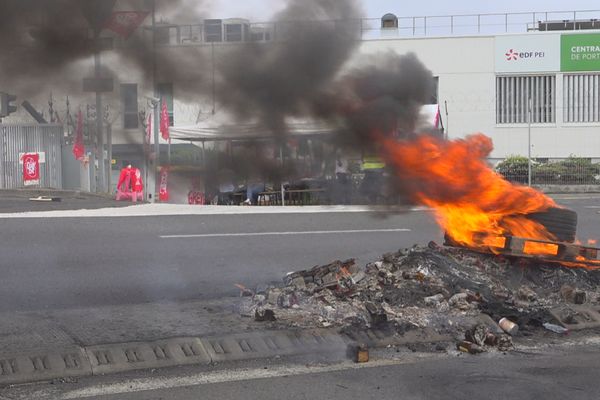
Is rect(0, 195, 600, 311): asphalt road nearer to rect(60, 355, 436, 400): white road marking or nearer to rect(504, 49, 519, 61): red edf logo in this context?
rect(60, 355, 436, 400): white road marking

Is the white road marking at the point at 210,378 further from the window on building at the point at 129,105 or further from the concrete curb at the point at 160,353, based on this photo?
the window on building at the point at 129,105

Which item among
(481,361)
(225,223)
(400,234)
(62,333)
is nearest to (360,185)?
(481,361)

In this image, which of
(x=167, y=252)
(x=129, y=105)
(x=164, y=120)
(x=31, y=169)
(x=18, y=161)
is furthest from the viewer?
(x=18, y=161)

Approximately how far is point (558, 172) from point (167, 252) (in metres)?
20.7

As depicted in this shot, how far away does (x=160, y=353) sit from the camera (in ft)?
17.4

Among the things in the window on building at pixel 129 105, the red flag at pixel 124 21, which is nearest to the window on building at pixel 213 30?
the red flag at pixel 124 21

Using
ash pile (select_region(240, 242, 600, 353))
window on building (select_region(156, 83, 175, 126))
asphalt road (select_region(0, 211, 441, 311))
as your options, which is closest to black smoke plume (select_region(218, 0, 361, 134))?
window on building (select_region(156, 83, 175, 126))

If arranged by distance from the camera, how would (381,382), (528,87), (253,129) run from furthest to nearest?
(528,87)
(253,129)
(381,382)

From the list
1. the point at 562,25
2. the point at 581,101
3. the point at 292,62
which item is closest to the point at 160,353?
the point at 292,62

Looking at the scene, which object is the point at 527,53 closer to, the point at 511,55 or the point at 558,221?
the point at 511,55

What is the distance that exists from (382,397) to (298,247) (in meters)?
6.18

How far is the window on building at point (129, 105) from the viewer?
601 centimetres

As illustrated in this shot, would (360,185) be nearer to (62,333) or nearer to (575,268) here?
(575,268)

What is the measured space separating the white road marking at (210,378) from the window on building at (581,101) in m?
29.8
